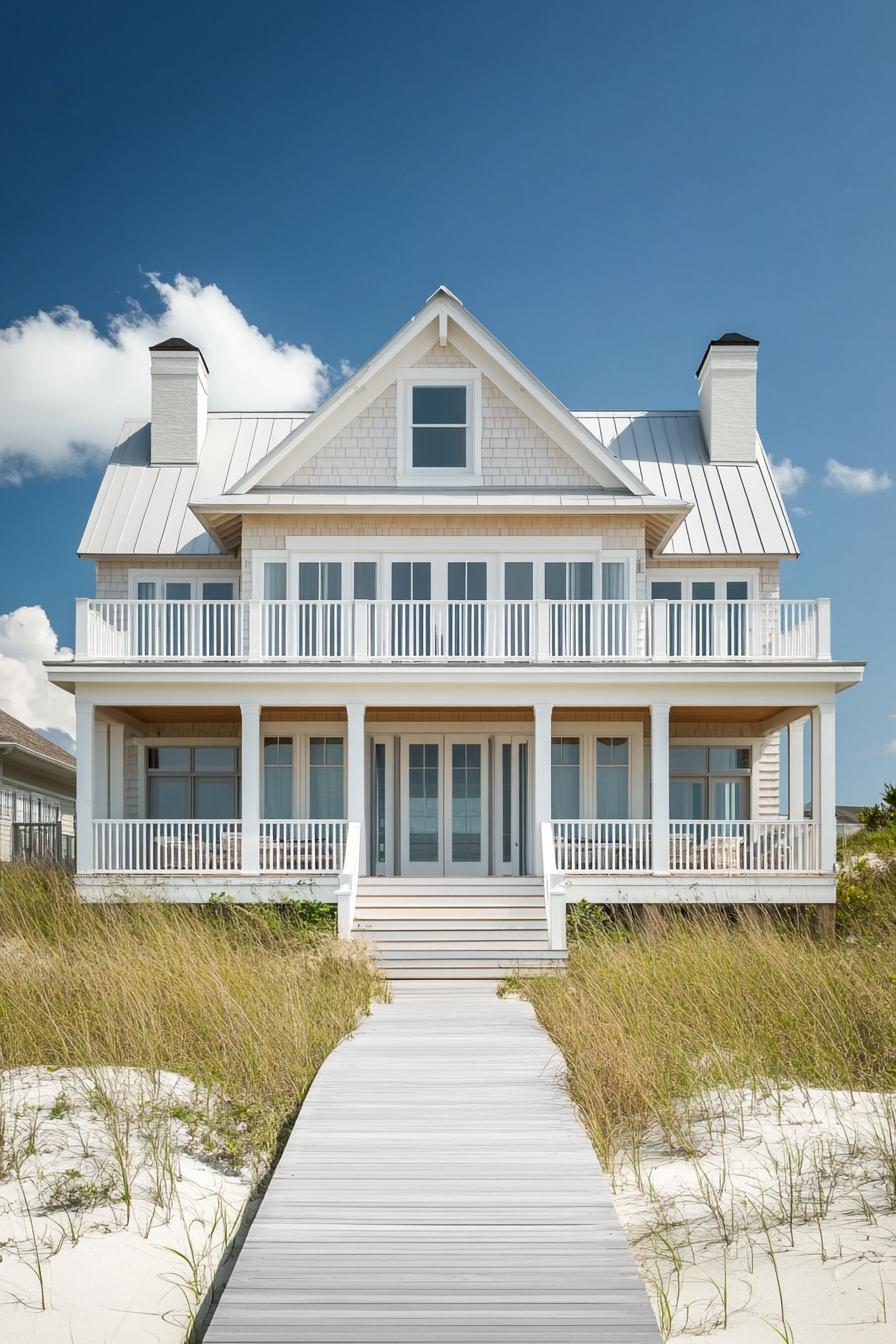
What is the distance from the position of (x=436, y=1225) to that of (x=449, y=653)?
13726 millimetres

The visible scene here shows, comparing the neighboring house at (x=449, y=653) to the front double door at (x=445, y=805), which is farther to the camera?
the front double door at (x=445, y=805)

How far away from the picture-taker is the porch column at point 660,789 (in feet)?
60.2

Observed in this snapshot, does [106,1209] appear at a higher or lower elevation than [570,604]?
lower

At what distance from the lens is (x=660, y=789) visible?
18719 mm

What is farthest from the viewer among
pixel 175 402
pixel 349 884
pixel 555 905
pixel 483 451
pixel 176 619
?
pixel 175 402

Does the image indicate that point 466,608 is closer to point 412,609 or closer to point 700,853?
point 412,609

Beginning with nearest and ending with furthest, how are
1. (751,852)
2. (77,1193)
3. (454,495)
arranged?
1. (77,1193)
2. (751,852)
3. (454,495)

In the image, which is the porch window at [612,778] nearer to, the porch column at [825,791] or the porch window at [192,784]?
the porch column at [825,791]

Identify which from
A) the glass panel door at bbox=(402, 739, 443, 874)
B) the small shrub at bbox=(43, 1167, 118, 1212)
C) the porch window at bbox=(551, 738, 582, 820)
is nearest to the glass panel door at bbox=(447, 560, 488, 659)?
the glass panel door at bbox=(402, 739, 443, 874)

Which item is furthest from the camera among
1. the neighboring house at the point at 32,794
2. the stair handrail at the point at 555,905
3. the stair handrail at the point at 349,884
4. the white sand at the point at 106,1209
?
the neighboring house at the point at 32,794

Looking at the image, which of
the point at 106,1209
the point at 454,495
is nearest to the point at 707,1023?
the point at 106,1209

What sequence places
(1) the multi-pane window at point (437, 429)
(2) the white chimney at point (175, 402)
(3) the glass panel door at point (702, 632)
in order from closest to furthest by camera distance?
(3) the glass panel door at point (702, 632), (1) the multi-pane window at point (437, 429), (2) the white chimney at point (175, 402)

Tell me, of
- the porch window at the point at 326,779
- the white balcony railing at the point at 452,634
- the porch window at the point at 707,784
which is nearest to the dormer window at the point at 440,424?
the white balcony railing at the point at 452,634

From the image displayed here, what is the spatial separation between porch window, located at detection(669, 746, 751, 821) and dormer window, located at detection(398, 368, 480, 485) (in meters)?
7.04
